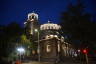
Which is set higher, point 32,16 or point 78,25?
point 32,16

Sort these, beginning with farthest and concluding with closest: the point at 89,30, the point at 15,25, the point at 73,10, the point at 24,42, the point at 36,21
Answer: the point at 36,21 → the point at 24,42 → the point at 15,25 → the point at 73,10 → the point at 89,30

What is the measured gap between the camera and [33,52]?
72188mm

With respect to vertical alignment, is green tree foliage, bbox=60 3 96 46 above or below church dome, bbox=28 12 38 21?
below

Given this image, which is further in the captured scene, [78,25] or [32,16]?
[32,16]

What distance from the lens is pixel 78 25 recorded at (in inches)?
1367

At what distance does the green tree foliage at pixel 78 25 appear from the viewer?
34.4m

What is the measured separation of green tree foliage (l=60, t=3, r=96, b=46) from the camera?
34406 millimetres

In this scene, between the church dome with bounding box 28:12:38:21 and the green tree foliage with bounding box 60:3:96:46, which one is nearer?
the green tree foliage with bounding box 60:3:96:46

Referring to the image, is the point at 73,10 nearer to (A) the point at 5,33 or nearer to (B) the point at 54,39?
(A) the point at 5,33

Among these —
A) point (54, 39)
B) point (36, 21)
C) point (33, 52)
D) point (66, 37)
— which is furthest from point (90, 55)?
point (36, 21)

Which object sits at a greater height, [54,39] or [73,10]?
[73,10]

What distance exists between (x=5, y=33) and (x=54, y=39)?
114 feet

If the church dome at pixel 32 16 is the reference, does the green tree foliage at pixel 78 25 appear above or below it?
below

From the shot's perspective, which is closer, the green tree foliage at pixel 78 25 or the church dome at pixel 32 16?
the green tree foliage at pixel 78 25
